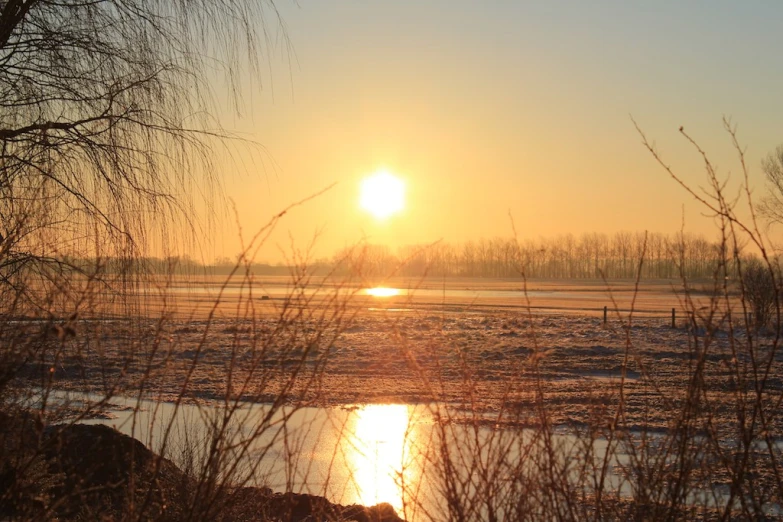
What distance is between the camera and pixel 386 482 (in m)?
7.22

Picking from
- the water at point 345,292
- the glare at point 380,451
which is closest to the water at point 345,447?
the glare at point 380,451

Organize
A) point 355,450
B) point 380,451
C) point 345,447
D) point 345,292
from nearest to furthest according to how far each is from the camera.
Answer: point 345,292 < point 355,450 < point 380,451 < point 345,447

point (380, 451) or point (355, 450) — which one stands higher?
point (355, 450)

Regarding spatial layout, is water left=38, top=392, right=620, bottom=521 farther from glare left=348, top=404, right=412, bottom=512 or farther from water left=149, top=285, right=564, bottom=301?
water left=149, top=285, right=564, bottom=301

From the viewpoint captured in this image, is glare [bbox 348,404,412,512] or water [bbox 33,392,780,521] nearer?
water [bbox 33,392,780,521]

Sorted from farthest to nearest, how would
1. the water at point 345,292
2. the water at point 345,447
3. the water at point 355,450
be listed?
1. the water at point 345,447
2. the water at point 355,450
3. the water at point 345,292

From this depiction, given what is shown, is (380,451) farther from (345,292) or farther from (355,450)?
(345,292)

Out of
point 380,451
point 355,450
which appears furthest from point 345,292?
point 380,451

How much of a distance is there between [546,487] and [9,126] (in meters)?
3.00

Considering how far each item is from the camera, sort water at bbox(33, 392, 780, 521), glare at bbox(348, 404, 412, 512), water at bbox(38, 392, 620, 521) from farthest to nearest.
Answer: glare at bbox(348, 404, 412, 512) → water at bbox(38, 392, 620, 521) → water at bbox(33, 392, 780, 521)

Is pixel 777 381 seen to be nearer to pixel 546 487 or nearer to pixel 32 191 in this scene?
pixel 546 487

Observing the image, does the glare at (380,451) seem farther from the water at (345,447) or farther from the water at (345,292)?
the water at (345,292)

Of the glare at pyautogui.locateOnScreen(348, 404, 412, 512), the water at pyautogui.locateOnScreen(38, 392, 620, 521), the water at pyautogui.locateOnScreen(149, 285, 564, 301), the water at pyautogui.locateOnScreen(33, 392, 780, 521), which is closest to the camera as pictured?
the water at pyautogui.locateOnScreen(149, 285, 564, 301)

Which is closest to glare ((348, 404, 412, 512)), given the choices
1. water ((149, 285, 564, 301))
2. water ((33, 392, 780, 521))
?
water ((33, 392, 780, 521))
